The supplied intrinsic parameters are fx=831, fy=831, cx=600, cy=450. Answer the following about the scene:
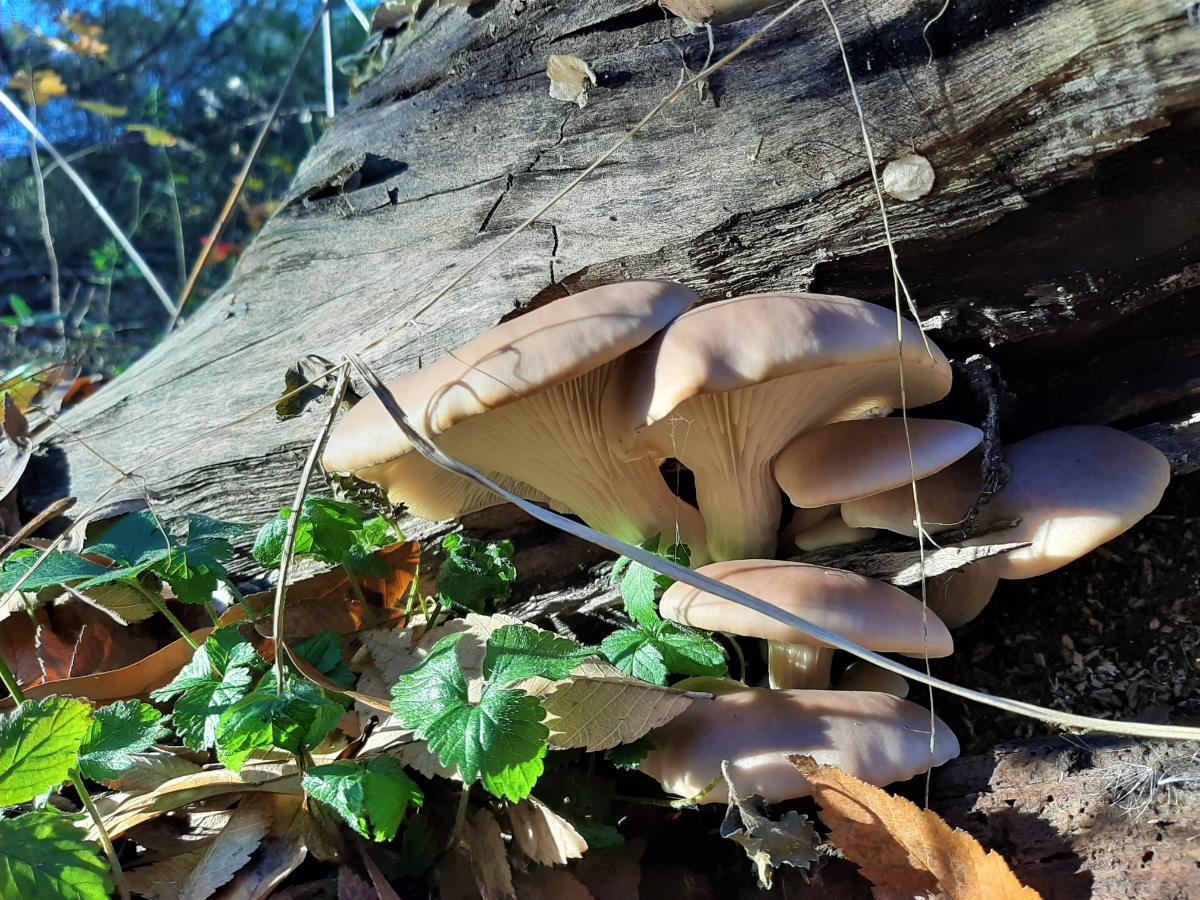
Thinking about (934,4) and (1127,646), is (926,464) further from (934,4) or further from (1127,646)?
(934,4)

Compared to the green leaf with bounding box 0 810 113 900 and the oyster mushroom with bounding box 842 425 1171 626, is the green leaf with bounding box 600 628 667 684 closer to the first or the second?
the oyster mushroom with bounding box 842 425 1171 626

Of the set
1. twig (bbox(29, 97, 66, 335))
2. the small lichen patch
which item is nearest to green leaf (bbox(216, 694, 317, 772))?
the small lichen patch

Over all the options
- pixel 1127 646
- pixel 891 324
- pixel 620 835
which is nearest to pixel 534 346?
pixel 891 324

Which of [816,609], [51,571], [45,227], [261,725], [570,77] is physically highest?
[45,227]

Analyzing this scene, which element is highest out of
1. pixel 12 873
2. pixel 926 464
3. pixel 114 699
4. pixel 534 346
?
pixel 534 346

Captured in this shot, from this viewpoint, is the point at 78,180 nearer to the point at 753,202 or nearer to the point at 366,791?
the point at 753,202

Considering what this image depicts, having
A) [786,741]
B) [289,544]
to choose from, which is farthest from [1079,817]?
[289,544]
